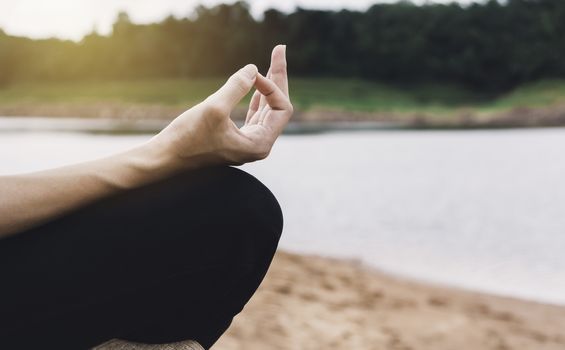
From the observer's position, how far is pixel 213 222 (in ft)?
2.87

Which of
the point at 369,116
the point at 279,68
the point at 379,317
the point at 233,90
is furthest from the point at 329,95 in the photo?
the point at 233,90

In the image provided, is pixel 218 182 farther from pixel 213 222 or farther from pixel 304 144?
pixel 304 144

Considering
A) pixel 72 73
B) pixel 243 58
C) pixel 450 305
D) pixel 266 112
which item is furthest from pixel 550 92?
pixel 266 112

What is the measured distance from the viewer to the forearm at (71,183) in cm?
81

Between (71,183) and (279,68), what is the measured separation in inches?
17.1

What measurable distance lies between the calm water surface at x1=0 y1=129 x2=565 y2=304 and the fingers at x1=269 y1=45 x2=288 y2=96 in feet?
1.58

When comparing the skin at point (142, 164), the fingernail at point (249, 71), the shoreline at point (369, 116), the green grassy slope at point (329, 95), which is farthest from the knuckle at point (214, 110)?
the green grassy slope at point (329, 95)

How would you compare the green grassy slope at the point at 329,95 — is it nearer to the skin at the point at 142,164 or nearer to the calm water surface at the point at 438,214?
the calm water surface at the point at 438,214

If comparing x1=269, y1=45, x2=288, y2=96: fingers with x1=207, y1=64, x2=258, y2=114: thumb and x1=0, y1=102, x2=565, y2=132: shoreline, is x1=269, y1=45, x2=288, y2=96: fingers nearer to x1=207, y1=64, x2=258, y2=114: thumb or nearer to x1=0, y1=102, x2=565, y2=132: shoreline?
x1=207, y1=64, x2=258, y2=114: thumb

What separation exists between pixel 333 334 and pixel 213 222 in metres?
2.22

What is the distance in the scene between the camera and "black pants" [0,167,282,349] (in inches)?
32.4

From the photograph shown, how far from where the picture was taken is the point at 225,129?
0.87m

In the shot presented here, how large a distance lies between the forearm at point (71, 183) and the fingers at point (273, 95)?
214 millimetres

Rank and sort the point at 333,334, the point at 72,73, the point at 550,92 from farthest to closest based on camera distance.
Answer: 1. the point at 550,92
2. the point at 72,73
3. the point at 333,334
